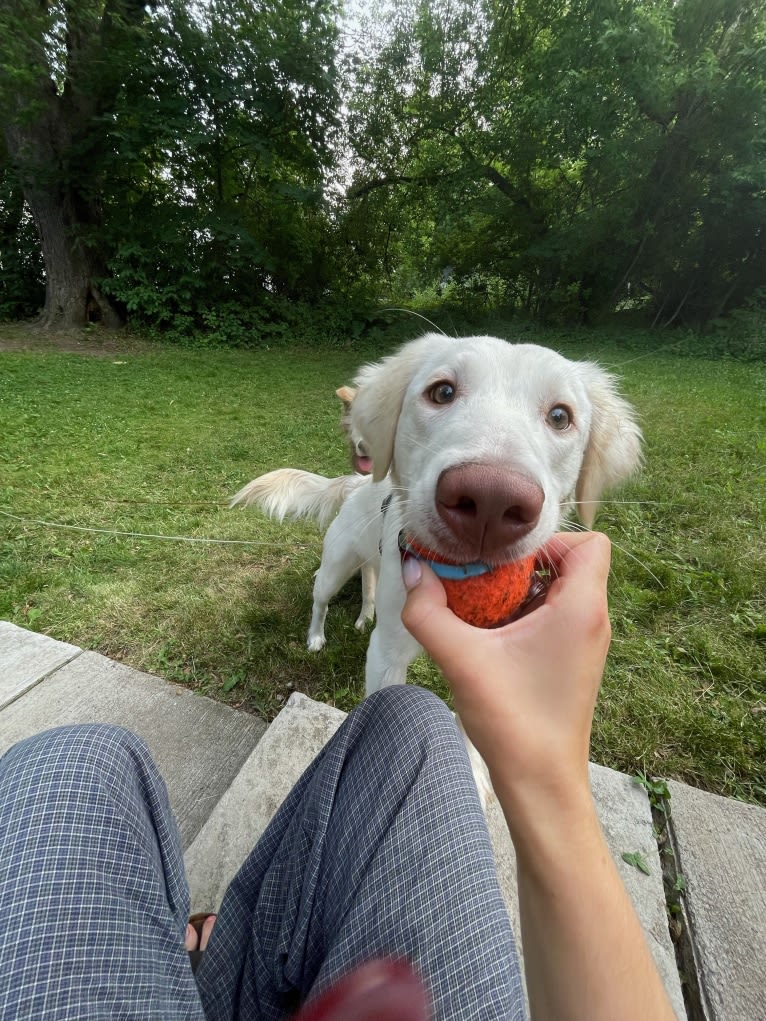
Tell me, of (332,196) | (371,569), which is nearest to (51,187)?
(332,196)

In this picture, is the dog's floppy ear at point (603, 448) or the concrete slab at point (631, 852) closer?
the concrete slab at point (631, 852)

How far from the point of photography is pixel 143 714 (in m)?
2.15

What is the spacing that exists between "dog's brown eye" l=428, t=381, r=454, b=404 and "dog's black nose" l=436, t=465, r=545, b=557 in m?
0.56

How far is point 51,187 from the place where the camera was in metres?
12.2

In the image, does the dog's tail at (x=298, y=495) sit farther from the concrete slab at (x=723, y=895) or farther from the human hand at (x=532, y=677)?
the concrete slab at (x=723, y=895)

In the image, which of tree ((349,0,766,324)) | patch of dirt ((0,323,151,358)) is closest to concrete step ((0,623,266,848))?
patch of dirt ((0,323,151,358))

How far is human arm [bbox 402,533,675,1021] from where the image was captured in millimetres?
719

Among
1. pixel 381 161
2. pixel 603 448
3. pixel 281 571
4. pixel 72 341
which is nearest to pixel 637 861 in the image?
pixel 603 448

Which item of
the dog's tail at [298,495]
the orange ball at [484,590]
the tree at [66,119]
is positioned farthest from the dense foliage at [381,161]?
the orange ball at [484,590]

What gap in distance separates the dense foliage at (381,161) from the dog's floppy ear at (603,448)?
44.8 ft

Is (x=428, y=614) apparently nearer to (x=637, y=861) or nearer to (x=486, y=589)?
(x=486, y=589)

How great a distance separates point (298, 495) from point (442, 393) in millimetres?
1887

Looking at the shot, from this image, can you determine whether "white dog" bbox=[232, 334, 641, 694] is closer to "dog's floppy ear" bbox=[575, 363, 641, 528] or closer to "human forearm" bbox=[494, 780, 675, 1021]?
"dog's floppy ear" bbox=[575, 363, 641, 528]

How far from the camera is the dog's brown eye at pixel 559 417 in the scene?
149 centimetres
